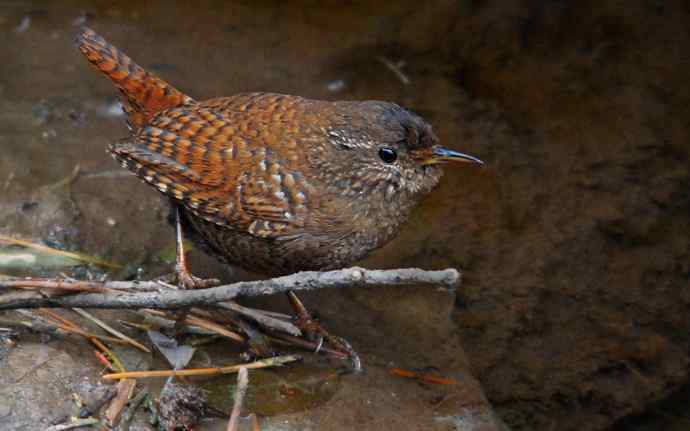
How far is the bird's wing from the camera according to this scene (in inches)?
136

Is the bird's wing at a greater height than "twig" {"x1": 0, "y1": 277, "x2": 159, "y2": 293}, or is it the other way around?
the bird's wing

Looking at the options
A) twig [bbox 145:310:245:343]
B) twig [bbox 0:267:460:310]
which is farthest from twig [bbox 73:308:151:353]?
twig [bbox 0:267:460:310]

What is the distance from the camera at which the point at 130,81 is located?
3.71m

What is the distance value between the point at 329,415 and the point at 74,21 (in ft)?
10.4

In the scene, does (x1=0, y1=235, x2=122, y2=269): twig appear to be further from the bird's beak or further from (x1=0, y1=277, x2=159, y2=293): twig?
the bird's beak

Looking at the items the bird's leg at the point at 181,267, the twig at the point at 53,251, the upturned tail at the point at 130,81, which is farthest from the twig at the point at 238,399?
the upturned tail at the point at 130,81

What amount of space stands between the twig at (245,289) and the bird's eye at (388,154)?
704 millimetres

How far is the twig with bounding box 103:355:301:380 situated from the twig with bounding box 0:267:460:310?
0.28 metres

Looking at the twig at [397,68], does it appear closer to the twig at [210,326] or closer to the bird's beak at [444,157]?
the bird's beak at [444,157]

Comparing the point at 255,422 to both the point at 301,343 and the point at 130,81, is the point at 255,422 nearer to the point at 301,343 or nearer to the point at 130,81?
the point at 301,343

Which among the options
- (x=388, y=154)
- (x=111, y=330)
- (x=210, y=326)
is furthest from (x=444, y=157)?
(x=111, y=330)

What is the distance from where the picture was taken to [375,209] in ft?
11.6

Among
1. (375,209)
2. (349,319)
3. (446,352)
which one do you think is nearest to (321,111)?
(375,209)

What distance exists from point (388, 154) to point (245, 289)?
923 millimetres
